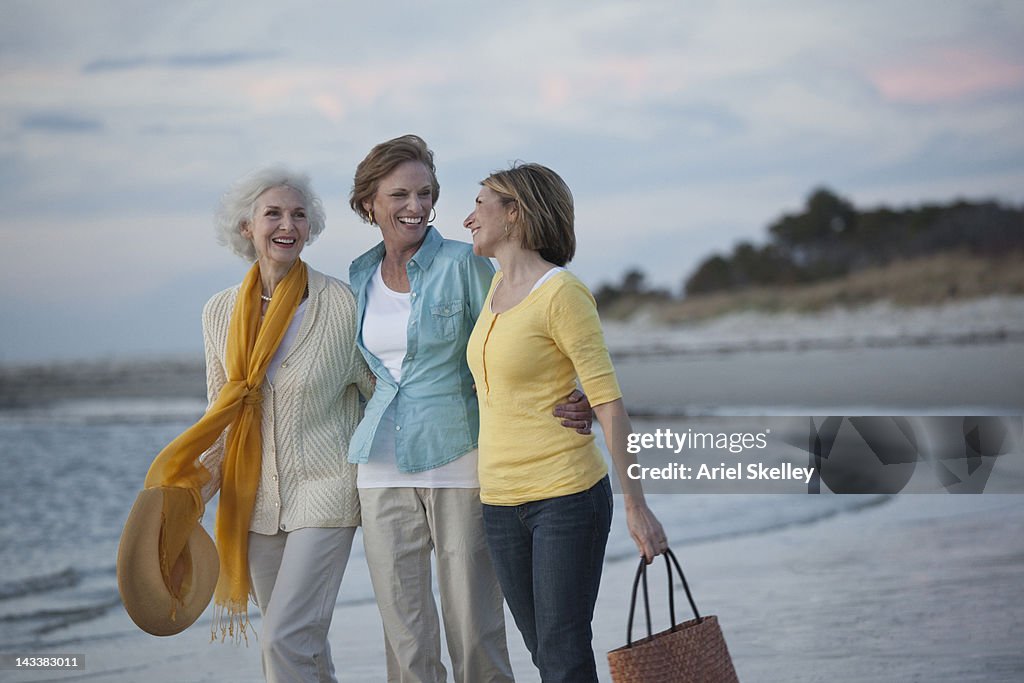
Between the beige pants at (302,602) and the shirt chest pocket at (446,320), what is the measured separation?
47 cm

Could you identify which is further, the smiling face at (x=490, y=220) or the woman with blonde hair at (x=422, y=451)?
the woman with blonde hair at (x=422, y=451)

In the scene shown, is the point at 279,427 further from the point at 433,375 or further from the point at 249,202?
the point at 249,202

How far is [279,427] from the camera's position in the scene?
8.37 feet

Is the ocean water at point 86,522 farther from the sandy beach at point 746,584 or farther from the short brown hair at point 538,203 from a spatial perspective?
the short brown hair at point 538,203

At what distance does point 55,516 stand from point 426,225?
6275mm

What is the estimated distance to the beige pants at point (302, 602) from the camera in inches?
95.6

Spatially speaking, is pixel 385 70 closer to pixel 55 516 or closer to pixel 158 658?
pixel 55 516

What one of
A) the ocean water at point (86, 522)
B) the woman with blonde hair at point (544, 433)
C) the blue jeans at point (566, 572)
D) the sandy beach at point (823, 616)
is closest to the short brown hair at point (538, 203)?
the woman with blonde hair at point (544, 433)

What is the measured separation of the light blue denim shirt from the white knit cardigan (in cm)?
6

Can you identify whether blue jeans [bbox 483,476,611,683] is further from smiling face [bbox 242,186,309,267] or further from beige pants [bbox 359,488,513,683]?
smiling face [bbox 242,186,309,267]

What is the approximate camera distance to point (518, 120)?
11758mm

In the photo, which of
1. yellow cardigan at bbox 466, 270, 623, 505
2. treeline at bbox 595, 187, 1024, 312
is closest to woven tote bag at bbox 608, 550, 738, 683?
yellow cardigan at bbox 466, 270, 623, 505

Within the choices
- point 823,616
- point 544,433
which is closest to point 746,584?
point 823,616

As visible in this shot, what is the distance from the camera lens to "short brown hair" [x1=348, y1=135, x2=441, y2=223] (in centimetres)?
253
